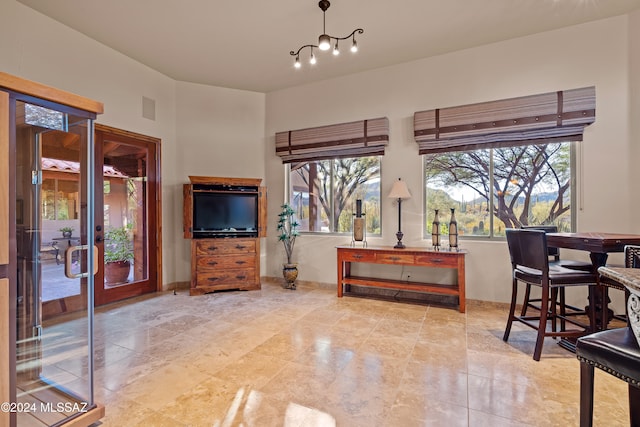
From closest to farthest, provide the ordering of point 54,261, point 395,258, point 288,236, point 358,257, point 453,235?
point 54,261 → point 453,235 → point 395,258 → point 358,257 → point 288,236

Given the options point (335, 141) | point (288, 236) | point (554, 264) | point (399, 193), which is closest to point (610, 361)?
point (554, 264)

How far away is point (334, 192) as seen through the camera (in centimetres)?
491

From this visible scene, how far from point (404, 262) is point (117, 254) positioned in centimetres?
395

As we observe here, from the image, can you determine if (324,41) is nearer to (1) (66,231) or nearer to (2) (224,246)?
(1) (66,231)

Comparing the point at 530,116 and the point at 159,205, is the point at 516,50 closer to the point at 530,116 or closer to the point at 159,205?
the point at 530,116

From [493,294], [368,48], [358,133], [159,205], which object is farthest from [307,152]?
[493,294]

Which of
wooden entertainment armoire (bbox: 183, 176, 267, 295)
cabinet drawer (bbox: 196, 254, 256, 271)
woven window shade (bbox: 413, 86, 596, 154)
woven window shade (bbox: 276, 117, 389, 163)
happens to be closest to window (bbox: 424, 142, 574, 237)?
woven window shade (bbox: 413, 86, 596, 154)

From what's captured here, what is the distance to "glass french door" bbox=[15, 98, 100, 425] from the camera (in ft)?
5.70

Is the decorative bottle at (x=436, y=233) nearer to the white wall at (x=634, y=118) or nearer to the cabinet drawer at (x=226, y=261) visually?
the white wall at (x=634, y=118)

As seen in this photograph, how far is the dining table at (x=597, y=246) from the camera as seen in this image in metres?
2.37

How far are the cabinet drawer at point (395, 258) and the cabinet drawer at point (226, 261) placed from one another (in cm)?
201

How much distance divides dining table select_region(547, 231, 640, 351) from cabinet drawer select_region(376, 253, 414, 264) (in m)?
1.50

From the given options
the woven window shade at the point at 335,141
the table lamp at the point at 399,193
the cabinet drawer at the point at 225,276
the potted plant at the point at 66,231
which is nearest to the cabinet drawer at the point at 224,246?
the cabinet drawer at the point at 225,276

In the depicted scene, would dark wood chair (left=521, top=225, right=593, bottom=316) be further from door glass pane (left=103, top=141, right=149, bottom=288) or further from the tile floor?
door glass pane (left=103, top=141, right=149, bottom=288)
